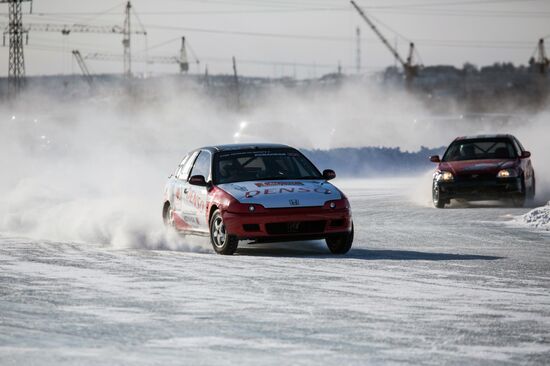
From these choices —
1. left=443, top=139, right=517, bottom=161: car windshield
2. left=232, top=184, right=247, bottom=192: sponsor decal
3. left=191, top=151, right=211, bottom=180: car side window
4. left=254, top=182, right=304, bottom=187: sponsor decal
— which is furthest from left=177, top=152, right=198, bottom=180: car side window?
left=443, top=139, right=517, bottom=161: car windshield

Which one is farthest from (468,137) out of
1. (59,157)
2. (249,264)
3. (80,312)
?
(59,157)

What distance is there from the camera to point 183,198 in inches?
643

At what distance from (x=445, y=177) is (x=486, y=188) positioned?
0.79 metres

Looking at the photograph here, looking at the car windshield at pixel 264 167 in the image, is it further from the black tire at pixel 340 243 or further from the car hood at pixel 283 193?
the black tire at pixel 340 243

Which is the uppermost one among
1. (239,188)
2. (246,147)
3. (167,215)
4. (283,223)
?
(246,147)

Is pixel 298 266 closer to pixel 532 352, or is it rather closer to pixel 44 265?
pixel 44 265

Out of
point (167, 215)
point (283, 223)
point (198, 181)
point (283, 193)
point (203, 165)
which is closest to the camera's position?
point (283, 223)

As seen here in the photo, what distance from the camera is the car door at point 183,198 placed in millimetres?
16125

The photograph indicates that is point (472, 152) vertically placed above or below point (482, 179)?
above

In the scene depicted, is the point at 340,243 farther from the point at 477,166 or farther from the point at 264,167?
the point at 477,166

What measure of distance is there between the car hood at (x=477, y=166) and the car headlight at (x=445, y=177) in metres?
0.08

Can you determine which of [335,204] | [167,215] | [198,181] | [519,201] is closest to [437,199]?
[519,201]

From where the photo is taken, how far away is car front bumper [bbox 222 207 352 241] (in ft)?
47.3

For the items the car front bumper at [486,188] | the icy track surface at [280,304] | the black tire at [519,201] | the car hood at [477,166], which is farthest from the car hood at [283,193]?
the black tire at [519,201]
